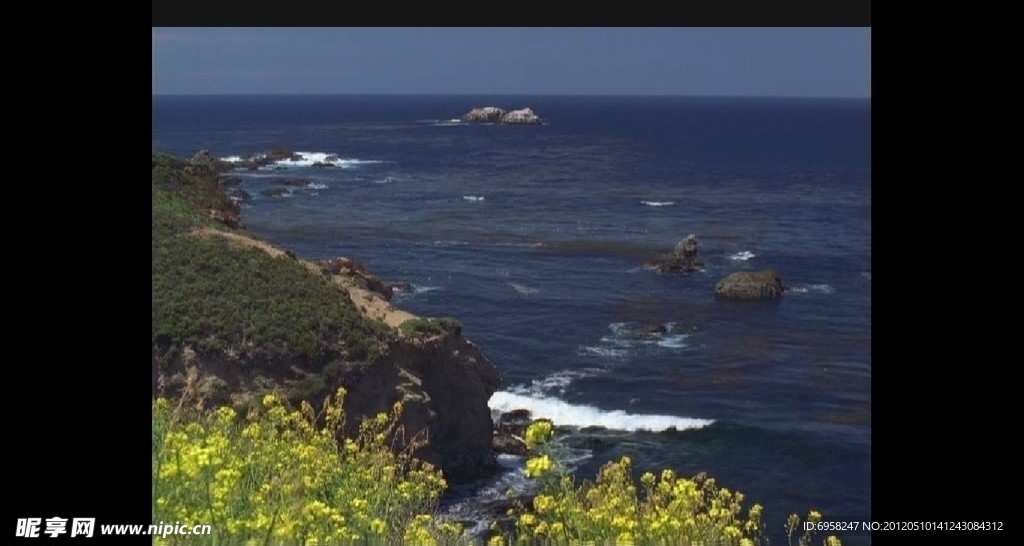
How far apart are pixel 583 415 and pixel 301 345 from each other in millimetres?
7428

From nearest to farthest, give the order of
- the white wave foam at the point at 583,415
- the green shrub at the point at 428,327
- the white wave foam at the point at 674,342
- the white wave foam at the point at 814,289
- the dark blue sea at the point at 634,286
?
the green shrub at the point at 428,327
the dark blue sea at the point at 634,286
the white wave foam at the point at 583,415
the white wave foam at the point at 674,342
the white wave foam at the point at 814,289

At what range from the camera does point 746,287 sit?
28938 mm

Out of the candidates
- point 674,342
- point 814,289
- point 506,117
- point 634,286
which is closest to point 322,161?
point 634,286

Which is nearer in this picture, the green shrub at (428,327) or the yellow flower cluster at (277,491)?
the yellow flower cluster at (277,491)

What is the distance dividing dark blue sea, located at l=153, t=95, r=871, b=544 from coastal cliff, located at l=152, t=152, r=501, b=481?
122 centimetres

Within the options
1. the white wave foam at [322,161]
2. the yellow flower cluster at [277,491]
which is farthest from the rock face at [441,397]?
the white wave foam at [322,161]

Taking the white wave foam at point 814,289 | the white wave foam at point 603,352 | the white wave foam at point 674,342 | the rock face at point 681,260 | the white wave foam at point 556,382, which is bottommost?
the white wave foam at point 556,382

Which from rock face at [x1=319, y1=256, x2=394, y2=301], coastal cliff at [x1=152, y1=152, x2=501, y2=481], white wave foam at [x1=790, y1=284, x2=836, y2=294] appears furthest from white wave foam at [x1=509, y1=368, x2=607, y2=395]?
white wave foam at [x1=790, y1=284, x2=836, y2=294]

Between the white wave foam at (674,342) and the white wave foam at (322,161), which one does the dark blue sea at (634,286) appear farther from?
the white wave foam at (322,161)

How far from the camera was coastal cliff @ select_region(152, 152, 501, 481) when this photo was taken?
13898mm

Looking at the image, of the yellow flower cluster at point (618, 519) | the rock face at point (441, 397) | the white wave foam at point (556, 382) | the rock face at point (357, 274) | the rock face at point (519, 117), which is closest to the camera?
the yellow flower cluster at point (618, 519)

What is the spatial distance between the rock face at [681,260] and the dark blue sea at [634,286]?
0.39m

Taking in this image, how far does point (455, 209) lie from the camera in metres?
36.0

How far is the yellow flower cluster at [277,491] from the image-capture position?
15.0ft
